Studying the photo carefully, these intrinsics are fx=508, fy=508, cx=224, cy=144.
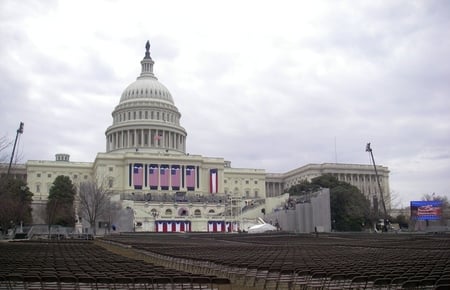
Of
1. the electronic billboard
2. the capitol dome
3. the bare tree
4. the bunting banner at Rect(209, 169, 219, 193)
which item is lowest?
the electronic billboard

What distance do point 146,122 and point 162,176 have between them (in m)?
19.2

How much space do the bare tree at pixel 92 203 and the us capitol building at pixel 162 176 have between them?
4.53 meters

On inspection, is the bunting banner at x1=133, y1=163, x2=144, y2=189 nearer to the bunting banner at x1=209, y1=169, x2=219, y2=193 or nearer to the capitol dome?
the capitol dome

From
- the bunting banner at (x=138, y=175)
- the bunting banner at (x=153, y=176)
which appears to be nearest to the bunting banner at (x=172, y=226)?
the bunting banner at (x=153, y=176)

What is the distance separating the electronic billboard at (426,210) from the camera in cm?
7700

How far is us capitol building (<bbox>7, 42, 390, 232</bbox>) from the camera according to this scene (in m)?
108

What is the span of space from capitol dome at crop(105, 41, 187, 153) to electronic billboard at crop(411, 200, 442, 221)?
7876cm

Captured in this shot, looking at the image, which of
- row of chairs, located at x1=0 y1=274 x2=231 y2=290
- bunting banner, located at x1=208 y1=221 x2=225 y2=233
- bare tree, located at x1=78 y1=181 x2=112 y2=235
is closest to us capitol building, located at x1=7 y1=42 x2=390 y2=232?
bunting banner, located at x1=208 y1=221 x2=225 y2=233

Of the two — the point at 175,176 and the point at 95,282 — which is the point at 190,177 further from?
the point at 95,282

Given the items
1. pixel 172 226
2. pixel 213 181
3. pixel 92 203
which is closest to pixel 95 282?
pixel 92 203

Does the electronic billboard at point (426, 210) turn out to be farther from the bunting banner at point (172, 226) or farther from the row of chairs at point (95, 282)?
the row of chairs at point (95, 282)

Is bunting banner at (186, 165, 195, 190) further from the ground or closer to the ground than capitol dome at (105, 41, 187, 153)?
closer to the ground

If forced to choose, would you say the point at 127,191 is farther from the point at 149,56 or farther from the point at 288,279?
the point at 288,279

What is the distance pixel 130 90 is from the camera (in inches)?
6107
